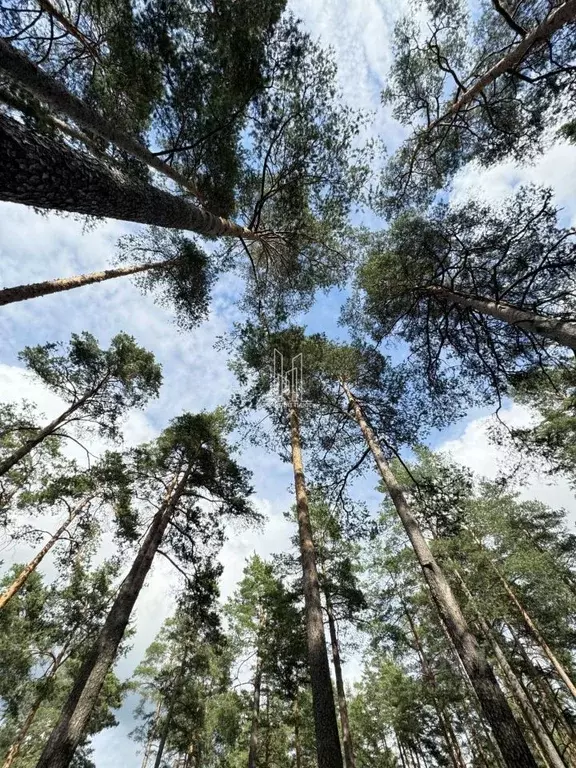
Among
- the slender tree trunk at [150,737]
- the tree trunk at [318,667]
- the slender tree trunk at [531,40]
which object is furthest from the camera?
the slender tree trunk at [150,737]

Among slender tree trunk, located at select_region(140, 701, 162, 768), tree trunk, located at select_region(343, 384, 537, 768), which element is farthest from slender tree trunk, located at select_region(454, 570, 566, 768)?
slender tree trunk, located at select_region(140, 701, 162, 768)

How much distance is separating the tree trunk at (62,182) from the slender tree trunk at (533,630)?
17081mm

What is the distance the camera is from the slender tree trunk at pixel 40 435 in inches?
334

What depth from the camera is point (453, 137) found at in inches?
316

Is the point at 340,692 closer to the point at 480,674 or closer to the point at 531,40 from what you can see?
the point at 480,674

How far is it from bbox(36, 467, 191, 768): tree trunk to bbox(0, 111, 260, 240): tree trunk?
745cm

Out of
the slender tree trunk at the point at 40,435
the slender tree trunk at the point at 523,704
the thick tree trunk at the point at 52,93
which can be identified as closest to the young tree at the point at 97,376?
the slender tree trunk at the point at 40,435

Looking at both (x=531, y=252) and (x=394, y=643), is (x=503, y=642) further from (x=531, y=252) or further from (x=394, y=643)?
(x=531, y=252)

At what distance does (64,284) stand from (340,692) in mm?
14582

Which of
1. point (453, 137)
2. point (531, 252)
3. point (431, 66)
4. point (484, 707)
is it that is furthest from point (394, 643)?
point (431, 66)

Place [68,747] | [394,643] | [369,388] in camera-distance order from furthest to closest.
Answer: [394,643]
[369,388]
[68,747]

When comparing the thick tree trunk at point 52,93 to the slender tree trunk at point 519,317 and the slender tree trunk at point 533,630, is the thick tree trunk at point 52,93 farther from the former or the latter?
the slender tree trunk at point 533,630

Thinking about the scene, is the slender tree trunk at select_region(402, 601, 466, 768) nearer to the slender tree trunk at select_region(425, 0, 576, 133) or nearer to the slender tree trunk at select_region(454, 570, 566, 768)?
the slender tree trunk at select_region(454, 570, 566, 768)

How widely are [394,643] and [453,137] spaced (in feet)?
59.0
